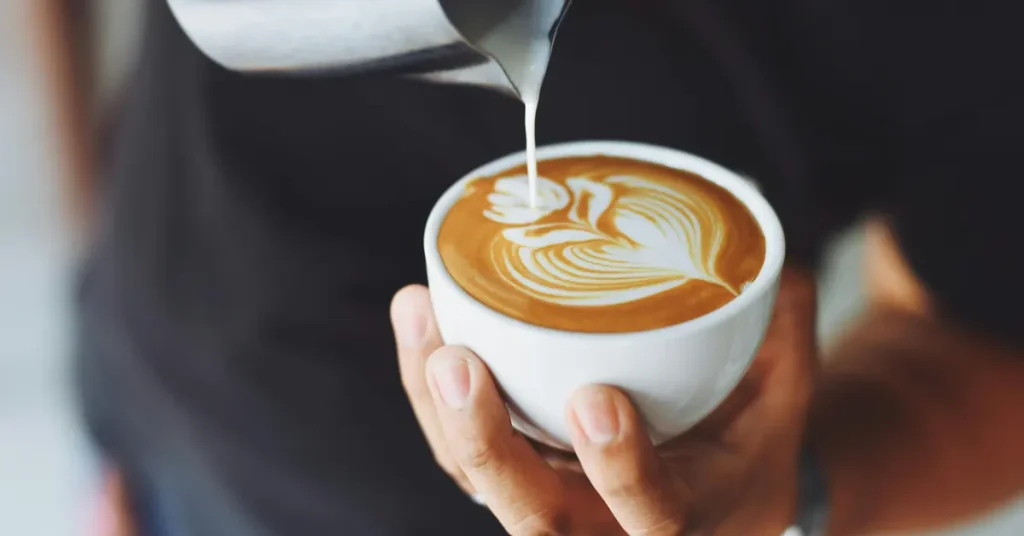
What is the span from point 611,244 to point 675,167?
0.10 metres

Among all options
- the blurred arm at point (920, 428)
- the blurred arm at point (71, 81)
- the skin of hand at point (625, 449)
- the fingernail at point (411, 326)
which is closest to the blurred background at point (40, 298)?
the blurred arm at point (71, 81)

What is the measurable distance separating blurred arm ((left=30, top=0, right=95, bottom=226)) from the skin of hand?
0.85 m

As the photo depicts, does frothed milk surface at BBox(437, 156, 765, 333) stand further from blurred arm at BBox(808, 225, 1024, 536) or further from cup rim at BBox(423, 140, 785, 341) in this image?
blurred arm at BBox(808, 225, 1024, 536)

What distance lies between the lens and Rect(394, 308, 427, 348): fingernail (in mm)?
495

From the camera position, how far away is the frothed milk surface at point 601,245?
0.44 meters

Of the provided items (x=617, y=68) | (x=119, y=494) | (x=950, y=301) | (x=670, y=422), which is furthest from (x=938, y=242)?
(x=119, y=494)

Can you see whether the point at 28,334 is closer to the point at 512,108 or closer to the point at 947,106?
the point at 512,108

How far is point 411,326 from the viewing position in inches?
19.6

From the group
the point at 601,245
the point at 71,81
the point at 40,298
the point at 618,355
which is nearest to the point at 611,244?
the point at 601,245

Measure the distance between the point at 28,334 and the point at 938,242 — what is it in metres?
1.43

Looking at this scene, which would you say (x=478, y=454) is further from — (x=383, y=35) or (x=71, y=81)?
(x=71, y=81)

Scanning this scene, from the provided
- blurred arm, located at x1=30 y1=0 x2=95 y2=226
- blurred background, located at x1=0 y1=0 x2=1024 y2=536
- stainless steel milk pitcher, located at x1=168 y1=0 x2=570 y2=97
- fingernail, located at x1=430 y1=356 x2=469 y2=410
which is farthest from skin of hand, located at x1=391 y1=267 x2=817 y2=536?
blurred arm, located at x1=30 y1=0 x2=95 y2=226

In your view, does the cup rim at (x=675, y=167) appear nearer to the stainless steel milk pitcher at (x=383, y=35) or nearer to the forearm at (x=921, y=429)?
the stainless steel milk pitcher at (x=383, y=35)

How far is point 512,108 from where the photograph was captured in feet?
2.42
